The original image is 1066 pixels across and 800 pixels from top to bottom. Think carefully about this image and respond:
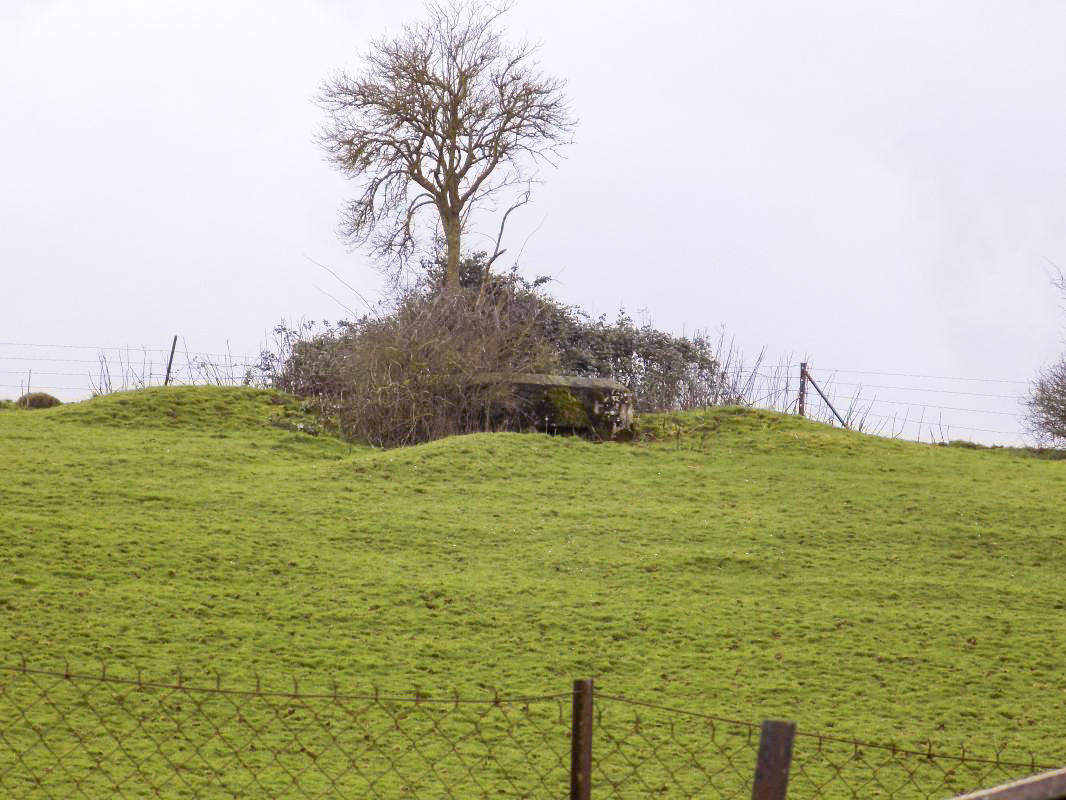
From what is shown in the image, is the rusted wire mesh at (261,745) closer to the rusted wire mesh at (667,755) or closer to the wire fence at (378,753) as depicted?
the wire fence at (378,753)

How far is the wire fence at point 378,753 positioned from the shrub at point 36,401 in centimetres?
1101

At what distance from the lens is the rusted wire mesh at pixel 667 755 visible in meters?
5.72

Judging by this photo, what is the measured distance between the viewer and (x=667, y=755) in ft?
20.2

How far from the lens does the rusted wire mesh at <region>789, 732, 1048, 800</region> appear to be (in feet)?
19.1

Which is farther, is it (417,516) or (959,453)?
(959,453)

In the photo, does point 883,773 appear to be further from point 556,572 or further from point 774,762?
point 774,762

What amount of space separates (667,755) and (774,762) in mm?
3426

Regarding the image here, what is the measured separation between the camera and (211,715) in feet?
20.8

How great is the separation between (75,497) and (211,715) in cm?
450

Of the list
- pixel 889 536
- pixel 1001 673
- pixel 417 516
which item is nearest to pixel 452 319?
pixel 417 516

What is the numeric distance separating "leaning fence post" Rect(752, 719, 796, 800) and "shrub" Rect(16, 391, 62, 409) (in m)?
15.8

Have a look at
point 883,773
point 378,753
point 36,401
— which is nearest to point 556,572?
point 378,753

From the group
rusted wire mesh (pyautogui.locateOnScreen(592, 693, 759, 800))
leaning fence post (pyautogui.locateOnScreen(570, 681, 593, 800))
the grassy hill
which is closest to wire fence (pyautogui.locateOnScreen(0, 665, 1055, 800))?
rusted wire mesh (pyautogui.locateOnScreen(592, 693, 759, 800))

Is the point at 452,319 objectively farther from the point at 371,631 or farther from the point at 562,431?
the point at 371,631
